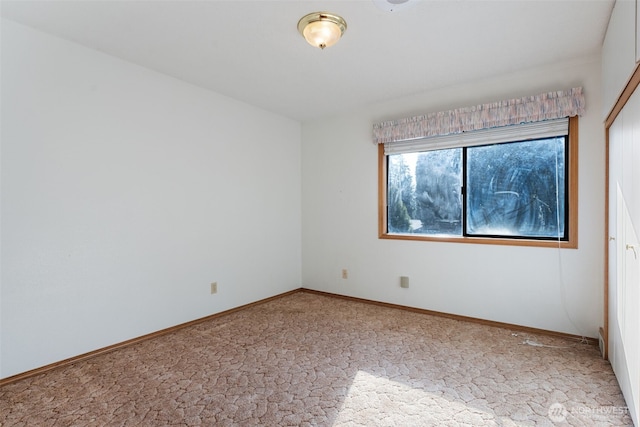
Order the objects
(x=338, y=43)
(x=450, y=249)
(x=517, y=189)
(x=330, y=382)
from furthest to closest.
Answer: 1. (x=450, y=249)
2. (x=517, y=189)
3. (x=338, y=43)
4. (x=330, y=382)

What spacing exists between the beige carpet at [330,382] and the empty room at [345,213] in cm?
2

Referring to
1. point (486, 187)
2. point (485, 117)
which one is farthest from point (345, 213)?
point (485, 117)

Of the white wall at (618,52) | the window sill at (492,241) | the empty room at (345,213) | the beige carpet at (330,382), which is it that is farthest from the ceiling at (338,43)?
the beige carpet at (330,382)

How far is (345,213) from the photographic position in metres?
4.25

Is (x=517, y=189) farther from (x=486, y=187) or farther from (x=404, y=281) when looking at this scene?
(x=404, y=281)

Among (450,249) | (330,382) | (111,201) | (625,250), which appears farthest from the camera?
(450,249)

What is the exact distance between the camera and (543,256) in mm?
2963

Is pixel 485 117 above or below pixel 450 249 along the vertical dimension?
above

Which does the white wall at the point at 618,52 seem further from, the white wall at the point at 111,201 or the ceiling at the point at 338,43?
the white wall at the point at 111,201

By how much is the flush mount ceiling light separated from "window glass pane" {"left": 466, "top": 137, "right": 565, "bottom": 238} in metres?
1.91

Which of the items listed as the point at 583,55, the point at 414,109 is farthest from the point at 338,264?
the point at 583,55

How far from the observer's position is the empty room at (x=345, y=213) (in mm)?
2037

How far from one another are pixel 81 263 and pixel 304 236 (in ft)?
8.70

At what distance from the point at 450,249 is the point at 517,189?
0.86 metres
